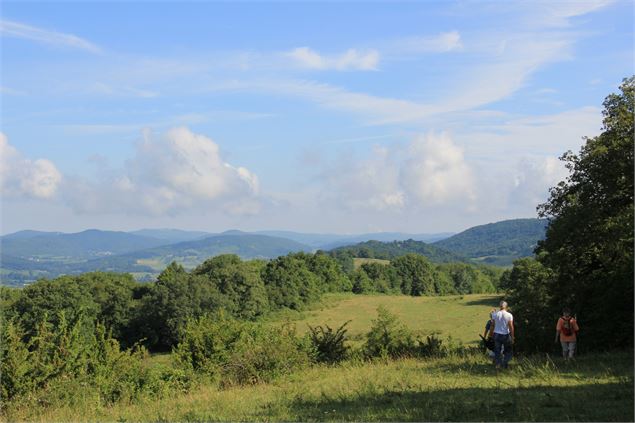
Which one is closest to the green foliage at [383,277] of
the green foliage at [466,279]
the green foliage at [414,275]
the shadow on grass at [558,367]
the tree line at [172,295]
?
the green foliage at [414,275]

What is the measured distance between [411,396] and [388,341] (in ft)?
35.0

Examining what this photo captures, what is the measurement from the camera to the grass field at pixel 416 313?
66.4m

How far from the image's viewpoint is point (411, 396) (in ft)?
38.0

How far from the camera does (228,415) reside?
11031mm

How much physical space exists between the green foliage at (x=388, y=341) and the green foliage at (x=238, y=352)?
294cm

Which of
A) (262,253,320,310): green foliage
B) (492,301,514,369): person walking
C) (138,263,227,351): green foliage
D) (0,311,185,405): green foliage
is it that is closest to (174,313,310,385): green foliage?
(0,311,185,405): green foliage

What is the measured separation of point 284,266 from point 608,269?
8071cm

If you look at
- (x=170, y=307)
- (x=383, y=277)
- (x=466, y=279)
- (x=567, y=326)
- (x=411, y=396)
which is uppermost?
(x=567, y=326)

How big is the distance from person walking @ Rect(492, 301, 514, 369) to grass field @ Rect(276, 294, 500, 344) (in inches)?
1630

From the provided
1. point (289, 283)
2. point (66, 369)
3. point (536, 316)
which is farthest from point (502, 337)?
point (289, 283)

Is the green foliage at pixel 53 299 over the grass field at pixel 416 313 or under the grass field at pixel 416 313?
over

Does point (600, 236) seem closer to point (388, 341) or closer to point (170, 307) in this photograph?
point (388, 341)

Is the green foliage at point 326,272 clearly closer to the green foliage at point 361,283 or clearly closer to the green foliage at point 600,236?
the green foliage at point 361,283

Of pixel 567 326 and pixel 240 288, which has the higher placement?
pixel 567 326
